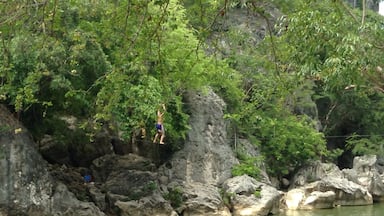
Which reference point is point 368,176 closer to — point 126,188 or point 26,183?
point 126,188

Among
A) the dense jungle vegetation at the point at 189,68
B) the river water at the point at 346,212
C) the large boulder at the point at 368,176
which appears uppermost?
the dense jungle vegetation at the point at 189,68

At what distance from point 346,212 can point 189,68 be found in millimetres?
8349

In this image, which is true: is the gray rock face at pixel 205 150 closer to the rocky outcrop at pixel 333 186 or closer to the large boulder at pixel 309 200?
the large boulder at pixel 309 200

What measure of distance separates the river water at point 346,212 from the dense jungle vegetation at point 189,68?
223 cm

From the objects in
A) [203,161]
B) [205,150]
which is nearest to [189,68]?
[203,161]

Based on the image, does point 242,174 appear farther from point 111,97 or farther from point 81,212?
point 111,97

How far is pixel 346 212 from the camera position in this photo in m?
16.5

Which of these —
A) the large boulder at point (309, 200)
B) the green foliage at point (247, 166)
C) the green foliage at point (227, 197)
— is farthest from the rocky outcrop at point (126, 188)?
the large boulder at point (309, 200)

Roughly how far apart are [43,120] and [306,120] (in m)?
12.6

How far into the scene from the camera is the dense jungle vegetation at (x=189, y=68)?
152 inches

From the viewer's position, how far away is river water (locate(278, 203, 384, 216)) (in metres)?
16.0

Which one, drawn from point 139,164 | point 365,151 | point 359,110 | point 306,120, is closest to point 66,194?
point 139,164

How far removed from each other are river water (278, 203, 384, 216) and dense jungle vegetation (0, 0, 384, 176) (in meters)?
2.23

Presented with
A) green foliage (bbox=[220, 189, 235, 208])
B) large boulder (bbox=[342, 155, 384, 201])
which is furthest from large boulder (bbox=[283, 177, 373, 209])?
green foliage (bbox=[220, 189, 235, 208])
